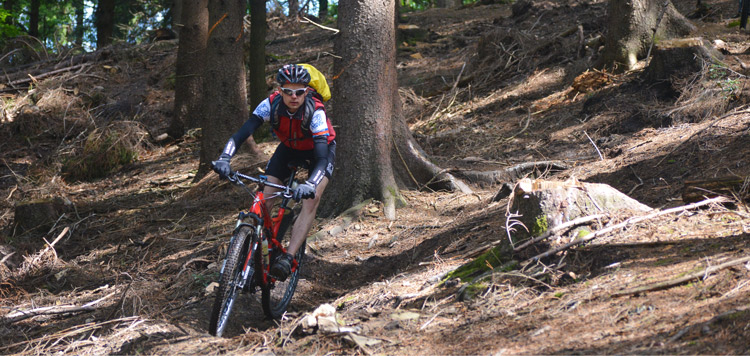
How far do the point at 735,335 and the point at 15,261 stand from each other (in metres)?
7.55

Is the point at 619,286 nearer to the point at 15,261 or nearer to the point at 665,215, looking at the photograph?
the point at 665,215

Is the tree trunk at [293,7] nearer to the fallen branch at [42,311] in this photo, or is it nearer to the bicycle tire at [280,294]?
the bicycle tire at [280,294]

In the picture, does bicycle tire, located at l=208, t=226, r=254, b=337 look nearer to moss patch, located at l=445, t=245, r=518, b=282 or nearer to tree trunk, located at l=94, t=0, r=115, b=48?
moss patch, located at l=445, t=245, r=518, b=282

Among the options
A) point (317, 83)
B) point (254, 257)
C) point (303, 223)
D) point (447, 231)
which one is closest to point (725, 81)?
point (447, 231)

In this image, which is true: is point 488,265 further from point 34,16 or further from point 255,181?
point 34,16

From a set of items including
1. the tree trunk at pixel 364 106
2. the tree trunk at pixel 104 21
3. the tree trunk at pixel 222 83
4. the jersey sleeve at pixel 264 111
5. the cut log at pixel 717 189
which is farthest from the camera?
the tree trunk at pixel 104 21

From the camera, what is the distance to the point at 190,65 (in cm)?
1271

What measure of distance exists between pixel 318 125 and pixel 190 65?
8.17 m

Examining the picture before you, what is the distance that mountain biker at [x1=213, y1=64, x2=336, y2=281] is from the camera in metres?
5.30

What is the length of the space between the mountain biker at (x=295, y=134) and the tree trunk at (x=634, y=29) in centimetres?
657

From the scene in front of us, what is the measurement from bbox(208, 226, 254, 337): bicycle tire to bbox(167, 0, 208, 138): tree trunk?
8.64 m

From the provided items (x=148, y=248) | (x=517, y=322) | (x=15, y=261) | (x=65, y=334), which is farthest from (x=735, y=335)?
(x=15, y=261)

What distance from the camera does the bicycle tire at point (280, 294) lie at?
207 inches

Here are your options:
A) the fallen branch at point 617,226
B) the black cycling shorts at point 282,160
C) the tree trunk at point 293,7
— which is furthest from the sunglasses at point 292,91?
the tree trunk at point 293,7
